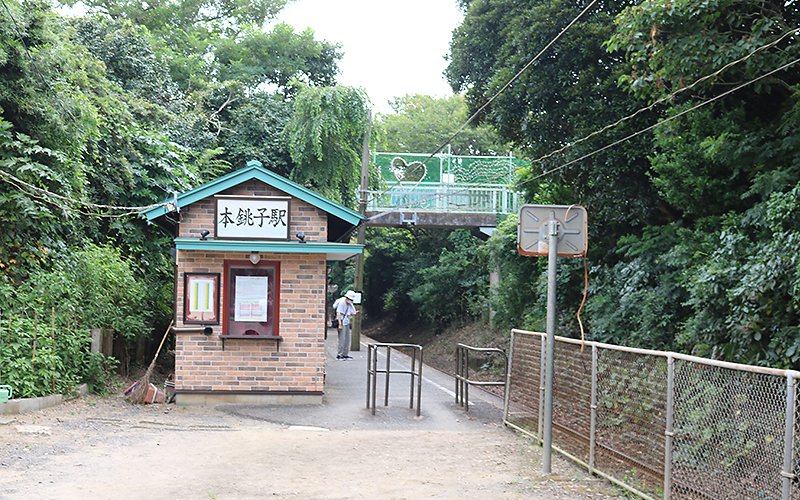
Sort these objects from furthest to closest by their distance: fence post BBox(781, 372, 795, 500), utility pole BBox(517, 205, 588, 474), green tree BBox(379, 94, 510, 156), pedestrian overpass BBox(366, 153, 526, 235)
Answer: green tree BBox(379, 94, 510, 156), pedestrian overpass BBox(366, 153, 526, 235), utility pole BBox(517, 205, 588, 474), fence post BBox(781, 372, 795, 500)

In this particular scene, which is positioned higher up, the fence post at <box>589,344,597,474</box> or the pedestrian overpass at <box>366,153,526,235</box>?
the pedestrian overpass at <box>366,153,526,235</box>

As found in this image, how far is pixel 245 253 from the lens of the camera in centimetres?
1116

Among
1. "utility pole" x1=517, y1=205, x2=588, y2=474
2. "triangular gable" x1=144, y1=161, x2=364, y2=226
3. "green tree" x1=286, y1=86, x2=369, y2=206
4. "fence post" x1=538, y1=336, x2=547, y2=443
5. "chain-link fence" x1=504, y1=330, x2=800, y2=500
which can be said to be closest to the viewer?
"chain-link fence" x1=504, y1=330, x2=800, y2=500

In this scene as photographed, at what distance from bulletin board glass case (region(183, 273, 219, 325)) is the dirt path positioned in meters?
1.65

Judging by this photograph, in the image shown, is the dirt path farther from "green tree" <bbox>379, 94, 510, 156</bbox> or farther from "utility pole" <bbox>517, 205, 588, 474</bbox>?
"green tree" <bbox>379, 94, 510, 156</bbox>

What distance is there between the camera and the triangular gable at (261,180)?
1095cm

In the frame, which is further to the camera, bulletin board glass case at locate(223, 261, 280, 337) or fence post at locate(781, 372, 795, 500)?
bulletin board glass case at locate(223, 261, 280, 337)

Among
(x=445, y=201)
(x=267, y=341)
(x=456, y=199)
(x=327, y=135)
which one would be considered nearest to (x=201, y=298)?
(x=267, y=341)

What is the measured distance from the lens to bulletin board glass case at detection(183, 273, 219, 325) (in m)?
11.0

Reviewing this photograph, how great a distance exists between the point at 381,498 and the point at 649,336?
278 inches

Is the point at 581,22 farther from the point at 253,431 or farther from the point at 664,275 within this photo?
the point at 253,431

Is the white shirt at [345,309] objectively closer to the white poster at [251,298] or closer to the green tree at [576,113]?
the green tree at [576,113]

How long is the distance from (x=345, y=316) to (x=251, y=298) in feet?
19.7

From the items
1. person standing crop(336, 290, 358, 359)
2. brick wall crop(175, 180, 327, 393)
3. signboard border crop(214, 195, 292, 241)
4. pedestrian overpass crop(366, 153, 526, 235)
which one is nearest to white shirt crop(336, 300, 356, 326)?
person standing crop(336, 290, 358, 359)
